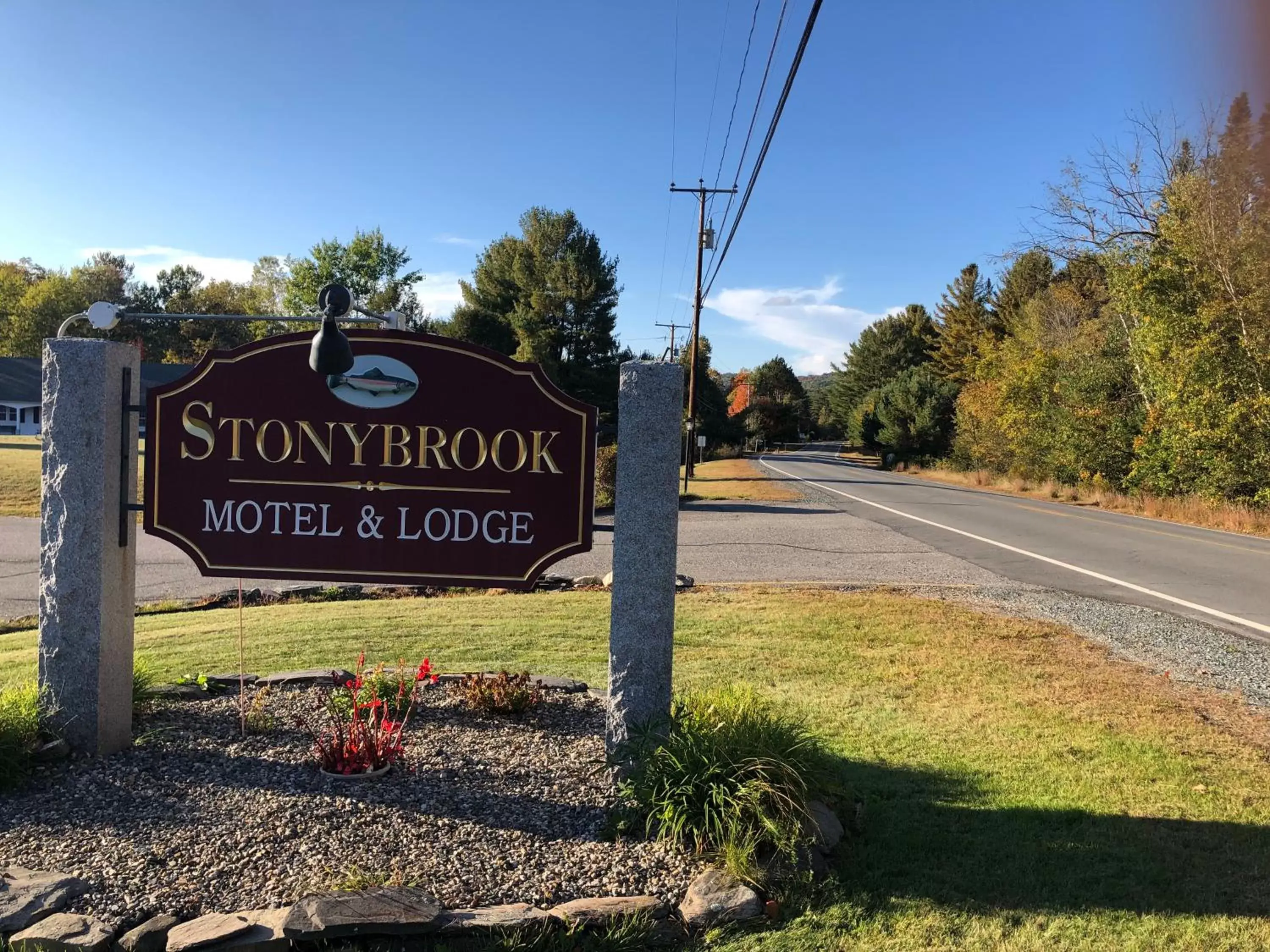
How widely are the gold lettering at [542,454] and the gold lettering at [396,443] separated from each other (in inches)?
24.2

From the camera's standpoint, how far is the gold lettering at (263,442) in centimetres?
422

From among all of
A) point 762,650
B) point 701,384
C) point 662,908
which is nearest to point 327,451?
point 662,908

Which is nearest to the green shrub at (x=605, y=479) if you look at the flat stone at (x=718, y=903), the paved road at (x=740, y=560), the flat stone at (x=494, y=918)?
the paved road at (x=740, y=560)

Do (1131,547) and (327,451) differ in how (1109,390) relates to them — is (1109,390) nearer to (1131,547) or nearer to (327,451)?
(1131,547)

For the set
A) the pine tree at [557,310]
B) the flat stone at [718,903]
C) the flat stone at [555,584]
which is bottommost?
the flat stone at [555,584]

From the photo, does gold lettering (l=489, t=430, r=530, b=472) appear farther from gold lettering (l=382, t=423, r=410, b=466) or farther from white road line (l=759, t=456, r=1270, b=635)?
white road line (l=759, t=456, r=1270, b=635)

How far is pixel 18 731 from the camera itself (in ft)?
12.8

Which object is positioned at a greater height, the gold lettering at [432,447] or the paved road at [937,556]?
the gold lettering at [432,447]

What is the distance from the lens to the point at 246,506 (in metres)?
4.27

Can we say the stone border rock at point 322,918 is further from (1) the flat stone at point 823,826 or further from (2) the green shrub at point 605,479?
(2) the green shrub at point 605,479

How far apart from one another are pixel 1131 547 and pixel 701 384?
5410cm

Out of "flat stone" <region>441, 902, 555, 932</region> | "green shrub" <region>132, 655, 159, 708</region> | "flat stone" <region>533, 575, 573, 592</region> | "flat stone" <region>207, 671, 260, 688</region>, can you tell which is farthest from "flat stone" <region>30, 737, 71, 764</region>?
"flat stone" <region>533, 575, 573, 592</region>

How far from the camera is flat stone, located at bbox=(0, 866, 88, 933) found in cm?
273

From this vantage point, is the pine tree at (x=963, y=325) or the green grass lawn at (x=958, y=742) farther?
the pine tree at (x=963, y=325)
